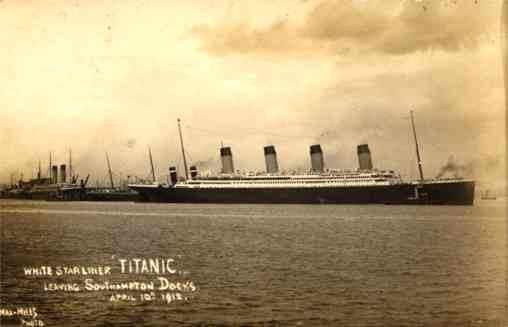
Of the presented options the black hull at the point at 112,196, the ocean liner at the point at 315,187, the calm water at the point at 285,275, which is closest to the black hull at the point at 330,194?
the ocean liner at the point at 315,187

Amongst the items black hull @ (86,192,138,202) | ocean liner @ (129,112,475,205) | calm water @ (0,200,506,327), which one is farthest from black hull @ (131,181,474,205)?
calm water @ (0,200,506,327)

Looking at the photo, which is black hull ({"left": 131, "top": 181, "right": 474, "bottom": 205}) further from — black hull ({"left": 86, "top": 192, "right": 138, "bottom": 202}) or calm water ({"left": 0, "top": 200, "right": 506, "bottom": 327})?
calm water ({"left": 0, "top": 200, "right": 506, "bottom": 327})

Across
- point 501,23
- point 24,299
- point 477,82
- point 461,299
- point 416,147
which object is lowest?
point 461,299

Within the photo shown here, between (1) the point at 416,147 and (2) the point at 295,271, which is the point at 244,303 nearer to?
(2) the point at 295,271

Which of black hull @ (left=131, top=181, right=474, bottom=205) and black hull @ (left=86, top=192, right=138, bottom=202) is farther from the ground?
black hull @ (left=86, top=192, right=138, bottom=202)

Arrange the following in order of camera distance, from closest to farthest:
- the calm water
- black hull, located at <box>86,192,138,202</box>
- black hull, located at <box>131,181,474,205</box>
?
the calm water < black hull, located at <box>131,181,474,205</box> < black hull, located at <box>86,192,138,202</box>

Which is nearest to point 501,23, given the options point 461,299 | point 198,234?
point 461,299
